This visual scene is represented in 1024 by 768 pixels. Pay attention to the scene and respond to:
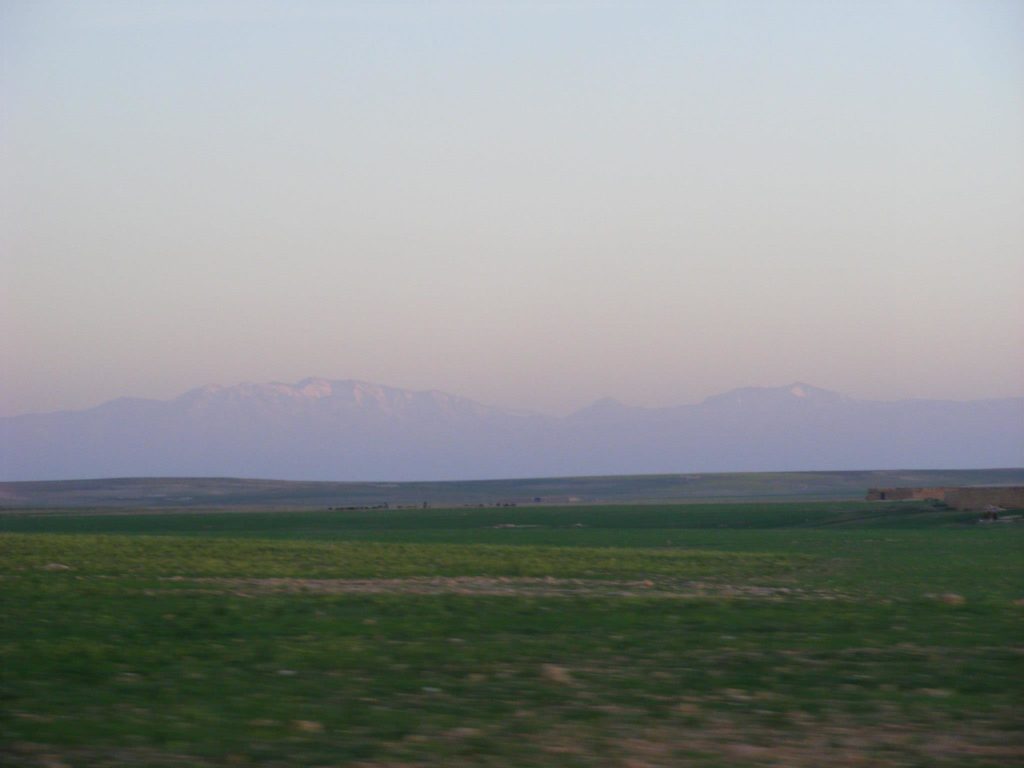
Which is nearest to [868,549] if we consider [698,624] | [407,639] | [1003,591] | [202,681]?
[1003,591]

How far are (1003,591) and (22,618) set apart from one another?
17.8 meters

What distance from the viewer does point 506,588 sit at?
22.1 meters

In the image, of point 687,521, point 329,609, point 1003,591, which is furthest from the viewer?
point 687,521

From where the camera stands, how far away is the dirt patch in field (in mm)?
20953

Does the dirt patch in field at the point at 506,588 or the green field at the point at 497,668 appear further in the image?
the dirt patch in field at the point at 506,588

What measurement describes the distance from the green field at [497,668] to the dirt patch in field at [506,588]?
0.10 metres

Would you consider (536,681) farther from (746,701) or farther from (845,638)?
(845,638)

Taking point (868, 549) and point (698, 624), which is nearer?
point (698, 624)

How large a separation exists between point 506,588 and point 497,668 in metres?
9.34

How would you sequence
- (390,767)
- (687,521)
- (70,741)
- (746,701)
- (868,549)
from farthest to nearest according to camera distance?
1. (687,521)
2. (868,549)
3. (746,701)
4. (70,741)
5. (390,767)

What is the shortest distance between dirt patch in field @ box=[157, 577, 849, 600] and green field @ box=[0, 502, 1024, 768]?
0.10 metres

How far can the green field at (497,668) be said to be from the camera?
945cm

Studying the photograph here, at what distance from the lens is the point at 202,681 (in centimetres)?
1194

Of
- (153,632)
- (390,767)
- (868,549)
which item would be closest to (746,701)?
(390,767)
